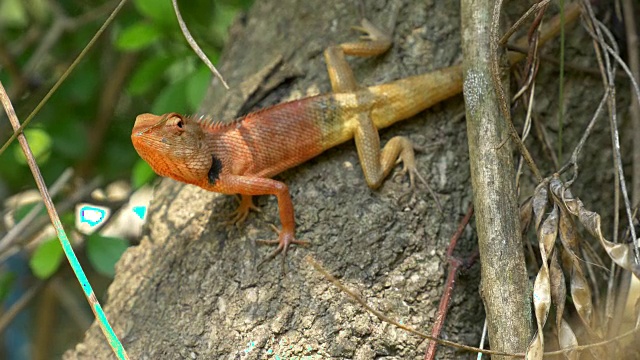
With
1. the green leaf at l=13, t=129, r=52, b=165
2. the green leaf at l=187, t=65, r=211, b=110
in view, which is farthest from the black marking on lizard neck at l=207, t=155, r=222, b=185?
the green leaf at l=13, t=129, r=52, b=165

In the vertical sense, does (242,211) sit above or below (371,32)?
below

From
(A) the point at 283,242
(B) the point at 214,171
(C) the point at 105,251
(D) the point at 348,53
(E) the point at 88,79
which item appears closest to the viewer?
(A) the point at 283,242

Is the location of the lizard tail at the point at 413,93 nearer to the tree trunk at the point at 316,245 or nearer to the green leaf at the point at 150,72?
the tree trunk at the point at 316,245

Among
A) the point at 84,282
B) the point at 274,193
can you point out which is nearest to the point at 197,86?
the point at 274,193

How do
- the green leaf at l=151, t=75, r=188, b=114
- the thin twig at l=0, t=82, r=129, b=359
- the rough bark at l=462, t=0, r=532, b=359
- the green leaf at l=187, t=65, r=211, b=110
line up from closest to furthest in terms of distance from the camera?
the thin twig at l=0, t=82, r=129, b=359
the rough bark at l=462, t=0, r=532, b=359
the green leaf at l=187, t=65, r=211, b=110
the green leaf at l=151, t=75, r=188, b=114

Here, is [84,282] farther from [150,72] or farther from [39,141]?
[39,141]

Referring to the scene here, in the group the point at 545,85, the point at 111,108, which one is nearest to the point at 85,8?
the point at 111,108

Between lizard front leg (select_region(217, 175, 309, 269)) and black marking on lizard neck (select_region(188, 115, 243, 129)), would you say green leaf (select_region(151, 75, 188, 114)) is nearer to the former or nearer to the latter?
black marking on lizard neck (select_region(188, 115, 243, 129))

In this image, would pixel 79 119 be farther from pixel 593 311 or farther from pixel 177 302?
pixel 593 311
